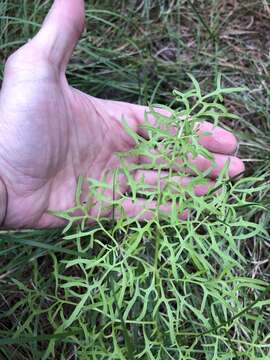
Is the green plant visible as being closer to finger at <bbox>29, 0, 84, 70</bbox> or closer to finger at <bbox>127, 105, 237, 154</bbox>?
finger at <bbox>127, 105, 237, 154</bbox>

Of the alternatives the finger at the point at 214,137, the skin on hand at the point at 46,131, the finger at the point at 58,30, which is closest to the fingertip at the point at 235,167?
the finger at the point at 214,137

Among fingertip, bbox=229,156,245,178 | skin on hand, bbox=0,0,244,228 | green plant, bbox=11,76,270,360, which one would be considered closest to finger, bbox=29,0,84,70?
skin on hand, bbox=0,0,244,228

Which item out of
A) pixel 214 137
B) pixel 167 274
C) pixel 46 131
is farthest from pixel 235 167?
pixel 46 131

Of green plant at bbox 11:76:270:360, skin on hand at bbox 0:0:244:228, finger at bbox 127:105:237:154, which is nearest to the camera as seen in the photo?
green plant at bbox 11:76:270:360

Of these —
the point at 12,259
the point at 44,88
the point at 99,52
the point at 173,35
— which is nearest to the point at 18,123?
the point at 44,88

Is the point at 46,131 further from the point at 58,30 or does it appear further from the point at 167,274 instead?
the point at 167,274

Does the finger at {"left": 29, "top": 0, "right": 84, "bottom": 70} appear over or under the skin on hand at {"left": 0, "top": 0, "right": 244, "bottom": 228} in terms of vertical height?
over

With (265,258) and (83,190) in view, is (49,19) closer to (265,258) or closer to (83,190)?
(83,190)
